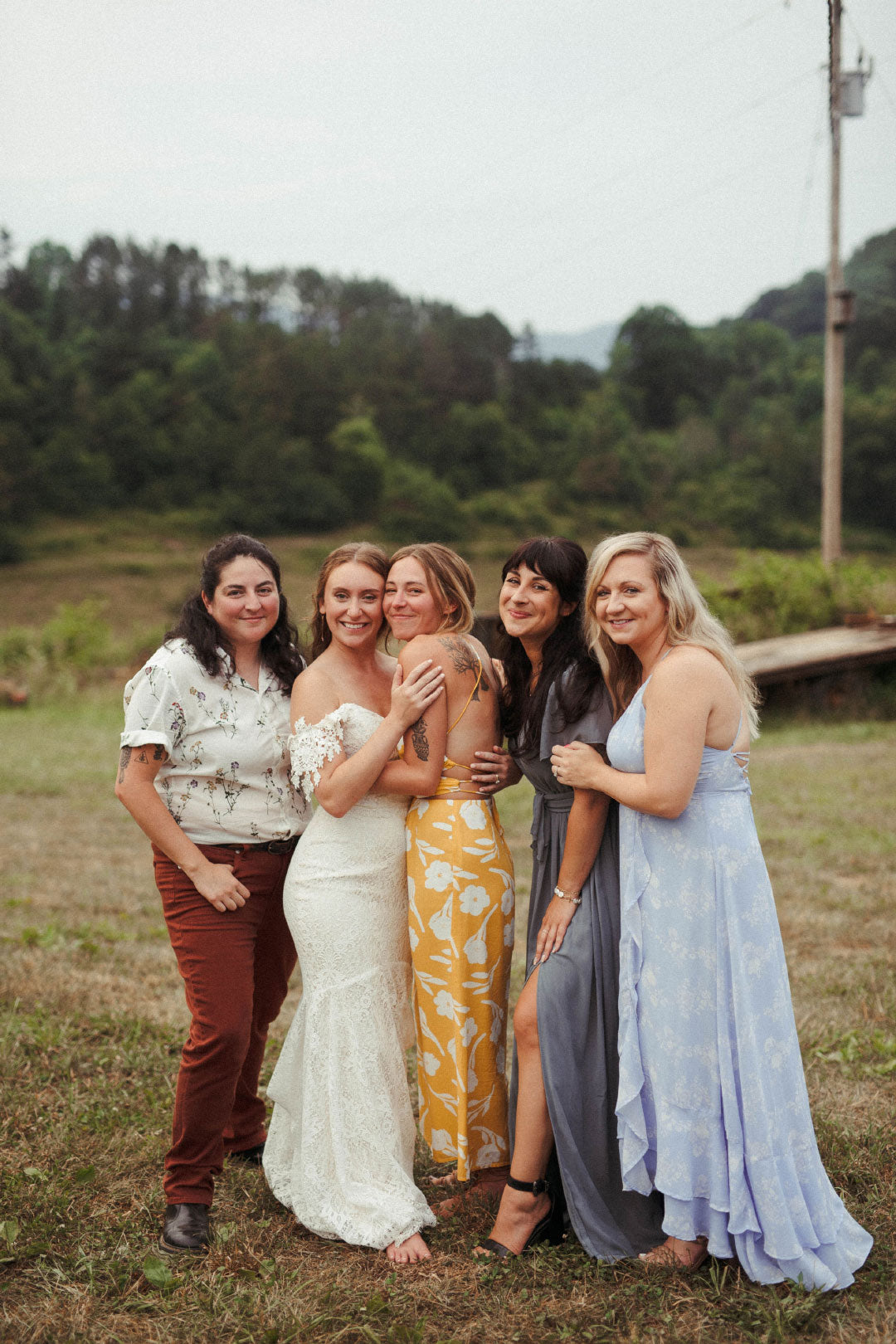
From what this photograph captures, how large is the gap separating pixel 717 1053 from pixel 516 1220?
78cm

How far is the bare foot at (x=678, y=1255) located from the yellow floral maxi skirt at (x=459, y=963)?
0.55m

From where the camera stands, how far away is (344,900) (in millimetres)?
3236

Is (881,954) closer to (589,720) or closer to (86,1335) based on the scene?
(589,720)

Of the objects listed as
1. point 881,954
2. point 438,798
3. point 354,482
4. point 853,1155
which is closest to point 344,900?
point 438,798

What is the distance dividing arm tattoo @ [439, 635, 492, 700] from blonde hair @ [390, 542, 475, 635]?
0.09m

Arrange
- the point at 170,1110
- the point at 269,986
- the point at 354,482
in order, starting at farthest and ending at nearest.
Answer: the point at 354,482 → the point at 170,1110 → the point at 269,986

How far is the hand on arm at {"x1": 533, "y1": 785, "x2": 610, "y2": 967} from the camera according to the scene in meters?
3.00

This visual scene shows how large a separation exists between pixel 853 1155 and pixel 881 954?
2220mm

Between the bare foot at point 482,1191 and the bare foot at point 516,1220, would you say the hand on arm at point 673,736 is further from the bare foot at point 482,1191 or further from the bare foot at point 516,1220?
the bare foot at point 482,1191

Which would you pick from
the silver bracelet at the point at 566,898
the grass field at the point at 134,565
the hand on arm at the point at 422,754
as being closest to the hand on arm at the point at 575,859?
the silver bracelet at the point at 566,898

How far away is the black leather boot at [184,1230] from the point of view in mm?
3156

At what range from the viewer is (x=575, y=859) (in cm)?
304

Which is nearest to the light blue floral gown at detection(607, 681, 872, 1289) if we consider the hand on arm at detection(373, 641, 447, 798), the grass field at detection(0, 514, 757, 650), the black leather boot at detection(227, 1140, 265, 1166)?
the hand on arm at detection(373, 641, 447, 798)

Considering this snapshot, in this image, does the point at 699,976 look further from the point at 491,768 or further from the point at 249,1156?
the point at 249,1156
